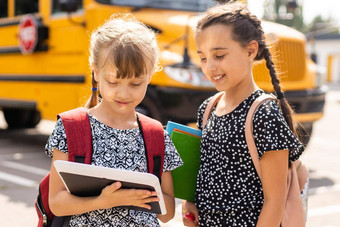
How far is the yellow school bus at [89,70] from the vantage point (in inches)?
185

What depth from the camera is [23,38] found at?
19.8ft

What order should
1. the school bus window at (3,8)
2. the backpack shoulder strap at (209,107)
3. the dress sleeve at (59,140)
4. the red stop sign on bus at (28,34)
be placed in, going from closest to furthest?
1. the dress sleeve at (59,140)
2. the backpack shoulder strap at (209,107)
3. the red stop sign on bus at (28,34)
4. the school bus window at (3,8)

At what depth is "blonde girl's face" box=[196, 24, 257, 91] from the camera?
1.78 m

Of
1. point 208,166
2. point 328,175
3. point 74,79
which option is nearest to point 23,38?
point 74,79

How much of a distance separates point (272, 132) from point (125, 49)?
1.76 feet

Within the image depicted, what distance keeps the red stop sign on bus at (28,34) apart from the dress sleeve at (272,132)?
180 inches

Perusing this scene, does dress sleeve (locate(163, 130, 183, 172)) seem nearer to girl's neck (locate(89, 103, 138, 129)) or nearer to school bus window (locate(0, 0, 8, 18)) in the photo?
girl's neck (locate(89, 103, 138, 129))

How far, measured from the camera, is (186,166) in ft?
6.19

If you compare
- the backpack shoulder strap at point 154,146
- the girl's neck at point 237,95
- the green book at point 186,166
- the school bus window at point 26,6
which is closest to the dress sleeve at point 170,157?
the backpack shoulder strap at point 154,146

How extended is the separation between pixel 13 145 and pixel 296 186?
634 centimetres

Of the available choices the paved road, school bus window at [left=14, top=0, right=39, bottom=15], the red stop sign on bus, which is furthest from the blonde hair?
school bus window at [left=14, top=0, right=39, bottom=15]

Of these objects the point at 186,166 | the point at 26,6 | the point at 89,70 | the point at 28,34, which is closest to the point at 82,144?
the point at 186,166

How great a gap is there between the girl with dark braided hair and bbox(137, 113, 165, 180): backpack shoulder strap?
0.77 ft

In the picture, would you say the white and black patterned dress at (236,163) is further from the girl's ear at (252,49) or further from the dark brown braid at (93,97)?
the dark brown braid at (93,97)
